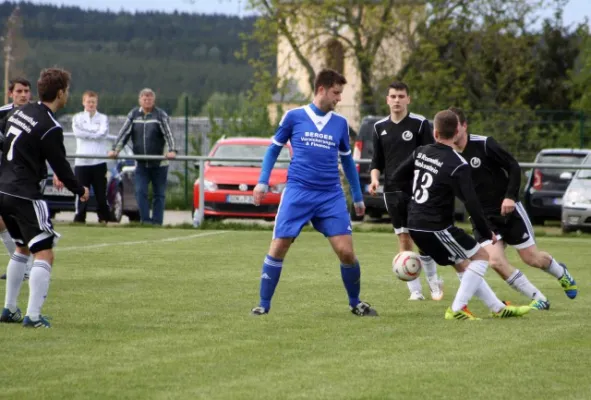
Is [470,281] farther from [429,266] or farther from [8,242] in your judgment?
[8,242]

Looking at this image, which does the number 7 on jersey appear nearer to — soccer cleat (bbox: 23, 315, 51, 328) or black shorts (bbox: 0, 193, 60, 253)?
black shorts (bbox: 0, 193, 60, 253)

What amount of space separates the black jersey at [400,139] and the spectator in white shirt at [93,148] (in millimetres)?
8831

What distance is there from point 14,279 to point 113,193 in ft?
43.5

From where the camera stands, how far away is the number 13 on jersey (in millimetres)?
9680

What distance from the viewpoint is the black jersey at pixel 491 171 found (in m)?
10.6

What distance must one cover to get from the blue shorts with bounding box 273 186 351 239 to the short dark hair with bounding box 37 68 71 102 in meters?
1.97

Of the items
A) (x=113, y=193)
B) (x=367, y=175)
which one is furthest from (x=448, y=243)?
(x=367, y=175)

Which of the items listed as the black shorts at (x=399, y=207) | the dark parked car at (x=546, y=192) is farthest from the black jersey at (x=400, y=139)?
the dark parked car at (x=546, y=192)

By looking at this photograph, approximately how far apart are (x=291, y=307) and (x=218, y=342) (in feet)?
7.14

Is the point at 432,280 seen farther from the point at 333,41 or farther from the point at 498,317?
the point at 333,41

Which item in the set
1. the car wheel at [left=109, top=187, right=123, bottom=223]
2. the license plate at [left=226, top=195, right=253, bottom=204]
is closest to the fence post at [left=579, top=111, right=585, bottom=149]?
the license plate at [left=226, top=195, right=253, bottom=204]

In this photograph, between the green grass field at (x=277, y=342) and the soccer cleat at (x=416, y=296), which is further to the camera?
the soccer cleat at (x=416, y=296)

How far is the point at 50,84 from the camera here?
9148mm

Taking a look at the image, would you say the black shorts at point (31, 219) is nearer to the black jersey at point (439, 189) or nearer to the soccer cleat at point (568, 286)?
the black jersey at point (439, 189)
